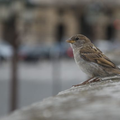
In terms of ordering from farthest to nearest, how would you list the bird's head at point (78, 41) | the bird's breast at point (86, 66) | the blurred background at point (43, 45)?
the blurred background at point (43, 45) → the bird's head at point (78, 41) → the bird's breast at point (86, 66)

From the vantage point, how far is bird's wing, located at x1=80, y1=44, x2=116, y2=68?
4.64m

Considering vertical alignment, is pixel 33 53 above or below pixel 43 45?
→ below

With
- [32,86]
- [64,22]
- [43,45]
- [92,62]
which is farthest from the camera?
[64,22]

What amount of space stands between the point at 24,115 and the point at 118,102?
479 mm

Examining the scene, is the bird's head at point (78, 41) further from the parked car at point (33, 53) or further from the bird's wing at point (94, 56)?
the parked car at point (33, 53)

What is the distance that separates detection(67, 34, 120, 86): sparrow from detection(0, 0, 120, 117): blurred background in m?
1.24

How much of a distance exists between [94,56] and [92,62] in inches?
4.7

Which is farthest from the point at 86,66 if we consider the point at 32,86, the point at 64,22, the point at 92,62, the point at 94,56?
the point at 64,22

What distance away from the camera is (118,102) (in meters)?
2.10

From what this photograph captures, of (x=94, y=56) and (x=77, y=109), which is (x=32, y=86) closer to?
(x=94, y=56)

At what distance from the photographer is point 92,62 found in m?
4.74

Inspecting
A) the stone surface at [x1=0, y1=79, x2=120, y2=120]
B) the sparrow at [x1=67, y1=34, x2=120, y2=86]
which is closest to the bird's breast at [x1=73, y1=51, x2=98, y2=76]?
the sparrow at [x1=67, y1=34, x2=120, y2=86]

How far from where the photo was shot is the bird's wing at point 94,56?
4641 millimetres

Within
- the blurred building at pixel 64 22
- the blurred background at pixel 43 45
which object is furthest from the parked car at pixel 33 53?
the blurred building at pixel 64 22
